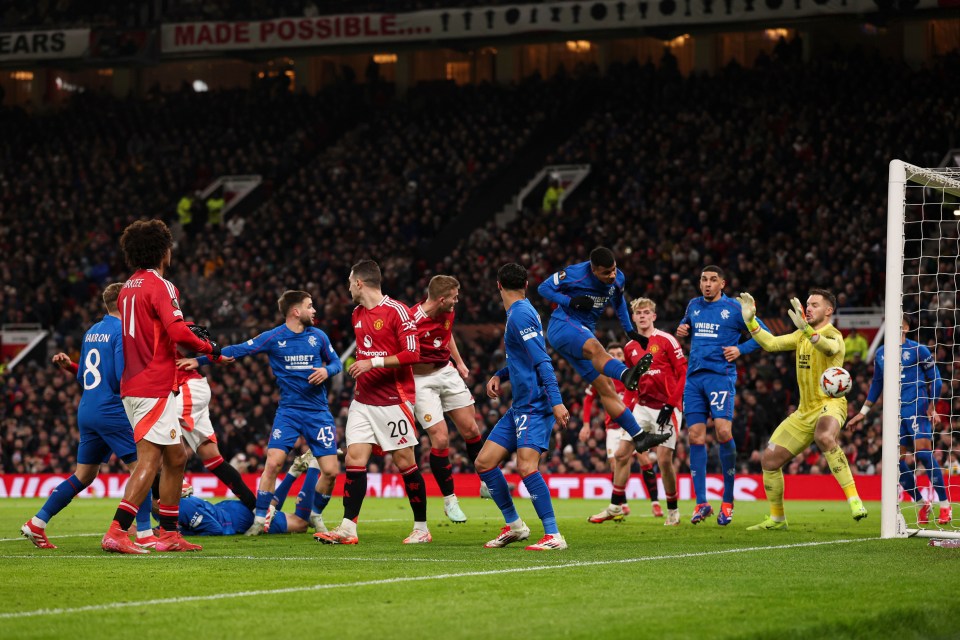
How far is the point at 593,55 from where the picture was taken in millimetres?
40562

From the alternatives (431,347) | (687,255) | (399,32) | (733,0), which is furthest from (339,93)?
(431,347)

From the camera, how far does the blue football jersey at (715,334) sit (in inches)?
555

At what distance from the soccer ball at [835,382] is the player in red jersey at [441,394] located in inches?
149

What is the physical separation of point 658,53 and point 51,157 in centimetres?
2013

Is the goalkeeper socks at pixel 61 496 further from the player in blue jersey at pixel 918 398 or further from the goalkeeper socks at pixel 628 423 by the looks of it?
the player in blue jersey at pixel 918 398

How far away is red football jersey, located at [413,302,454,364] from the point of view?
43.8 ft

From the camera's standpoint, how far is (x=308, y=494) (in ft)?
44.2

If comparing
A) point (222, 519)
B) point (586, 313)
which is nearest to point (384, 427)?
point (586, 313)

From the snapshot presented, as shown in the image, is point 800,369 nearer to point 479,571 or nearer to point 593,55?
point 479,571

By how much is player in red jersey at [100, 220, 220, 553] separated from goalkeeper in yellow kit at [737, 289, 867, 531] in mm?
5354

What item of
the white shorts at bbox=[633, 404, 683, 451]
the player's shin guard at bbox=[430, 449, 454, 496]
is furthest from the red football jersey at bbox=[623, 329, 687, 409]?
the player's shin guard at bbox=[430, 449, 454, 496]

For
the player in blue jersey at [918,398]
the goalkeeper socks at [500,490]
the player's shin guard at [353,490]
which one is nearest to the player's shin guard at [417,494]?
the player's shin guard at [353,490]

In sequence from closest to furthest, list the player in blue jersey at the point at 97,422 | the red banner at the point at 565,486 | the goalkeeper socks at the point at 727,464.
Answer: the player in blue jersey at the point at 97,422
the goalkeeper socks at the point at 727,464
the red banner at the point at 565,486

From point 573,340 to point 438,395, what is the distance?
8.27 feet
